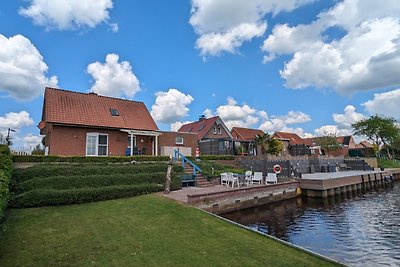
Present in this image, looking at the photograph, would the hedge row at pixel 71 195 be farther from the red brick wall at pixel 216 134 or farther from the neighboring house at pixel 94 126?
the red brick wall at pixel 216 134

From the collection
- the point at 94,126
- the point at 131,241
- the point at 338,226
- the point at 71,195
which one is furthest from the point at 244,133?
the point at 131,241

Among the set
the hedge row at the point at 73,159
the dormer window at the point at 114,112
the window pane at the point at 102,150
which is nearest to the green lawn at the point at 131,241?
the hedge row at the point at 73,159

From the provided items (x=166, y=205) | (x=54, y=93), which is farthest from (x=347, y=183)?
(x=54, y=93)

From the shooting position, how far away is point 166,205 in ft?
34.2

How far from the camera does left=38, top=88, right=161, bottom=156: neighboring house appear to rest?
17.3 m

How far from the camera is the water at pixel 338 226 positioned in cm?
778

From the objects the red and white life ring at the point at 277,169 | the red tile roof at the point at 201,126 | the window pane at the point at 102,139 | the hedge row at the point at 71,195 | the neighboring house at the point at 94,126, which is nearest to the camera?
the hedge row at the point at 71,195

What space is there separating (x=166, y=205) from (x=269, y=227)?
4.82 m

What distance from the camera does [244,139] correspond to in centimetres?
4128

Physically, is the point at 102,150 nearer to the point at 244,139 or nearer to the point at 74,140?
the point at 74,140

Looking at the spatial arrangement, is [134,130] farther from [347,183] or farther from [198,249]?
[347,183]

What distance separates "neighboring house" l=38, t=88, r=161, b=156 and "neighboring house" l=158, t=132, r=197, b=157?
156 centimetres

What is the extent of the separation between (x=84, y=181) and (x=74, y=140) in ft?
22.7

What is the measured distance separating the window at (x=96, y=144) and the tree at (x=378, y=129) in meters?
51.2
